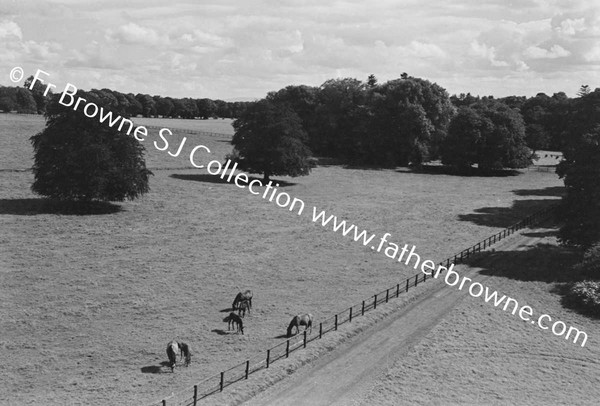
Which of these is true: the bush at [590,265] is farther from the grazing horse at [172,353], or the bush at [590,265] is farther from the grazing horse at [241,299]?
the grazing horse at [172,353]

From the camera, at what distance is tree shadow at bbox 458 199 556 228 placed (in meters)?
65.4

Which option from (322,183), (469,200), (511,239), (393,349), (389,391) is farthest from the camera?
(322,183)

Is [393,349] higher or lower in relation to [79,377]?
higher

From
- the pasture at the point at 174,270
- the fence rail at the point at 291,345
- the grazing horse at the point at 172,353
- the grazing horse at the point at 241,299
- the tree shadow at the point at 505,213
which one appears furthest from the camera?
the tree shadow at the point at 505,213

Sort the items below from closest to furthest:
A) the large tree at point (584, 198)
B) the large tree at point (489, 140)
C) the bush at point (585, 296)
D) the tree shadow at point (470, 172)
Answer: the bush at point (585, 296) < the large tree at point (584, 198) < the large tree at point (489, 140) < the tree shadow at point (470, 172)

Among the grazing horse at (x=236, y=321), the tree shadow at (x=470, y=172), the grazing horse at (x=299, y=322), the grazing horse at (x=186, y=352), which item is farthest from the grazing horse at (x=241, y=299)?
the tree shadow at (x=470, y=172)

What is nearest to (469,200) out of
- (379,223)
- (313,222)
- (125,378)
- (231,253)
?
(379,223)

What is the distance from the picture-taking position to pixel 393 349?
1155 inches

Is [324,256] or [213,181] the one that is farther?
[213,181]

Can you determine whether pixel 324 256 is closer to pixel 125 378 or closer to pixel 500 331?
pixel 500 331

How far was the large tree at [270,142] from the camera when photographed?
84.6 meters

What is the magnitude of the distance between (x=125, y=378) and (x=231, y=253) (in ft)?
77.3

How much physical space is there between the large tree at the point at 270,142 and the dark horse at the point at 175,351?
2299 inches

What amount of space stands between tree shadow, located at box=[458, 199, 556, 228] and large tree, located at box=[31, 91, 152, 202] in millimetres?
39391
